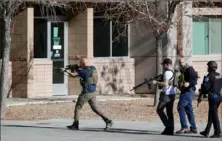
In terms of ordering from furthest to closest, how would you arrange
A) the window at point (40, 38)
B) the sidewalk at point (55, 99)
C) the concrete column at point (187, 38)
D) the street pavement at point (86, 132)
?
1. the concrete column at point (187, 38)
2. the window at point (40, 38)
3. the sidewalk at point (55, 99)
4. the street pavement at point (86, 132)

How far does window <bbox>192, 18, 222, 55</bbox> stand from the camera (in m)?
27.7

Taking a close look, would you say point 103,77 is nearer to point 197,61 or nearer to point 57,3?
point 197,61

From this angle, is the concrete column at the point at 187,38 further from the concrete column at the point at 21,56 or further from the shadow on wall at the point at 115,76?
the concrete column at the point at 21,56

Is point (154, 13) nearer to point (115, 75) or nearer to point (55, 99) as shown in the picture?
point (55, 99)

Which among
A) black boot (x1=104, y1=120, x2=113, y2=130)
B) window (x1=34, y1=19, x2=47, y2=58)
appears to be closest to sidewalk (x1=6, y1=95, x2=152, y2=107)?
window (x1=34, y1=19, x2=47, y2=58)

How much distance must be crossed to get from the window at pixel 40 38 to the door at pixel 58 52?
18cm

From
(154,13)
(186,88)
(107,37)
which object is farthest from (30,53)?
(186,88)

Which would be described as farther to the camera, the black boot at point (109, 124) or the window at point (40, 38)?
the window at point (40, 38)

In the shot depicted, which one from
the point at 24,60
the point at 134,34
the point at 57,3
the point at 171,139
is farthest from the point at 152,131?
the point at 134,34

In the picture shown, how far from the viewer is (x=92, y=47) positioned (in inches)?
990

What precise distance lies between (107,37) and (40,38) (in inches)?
113

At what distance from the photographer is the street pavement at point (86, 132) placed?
1407 cm

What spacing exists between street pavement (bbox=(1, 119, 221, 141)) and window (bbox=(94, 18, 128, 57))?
8.82 m

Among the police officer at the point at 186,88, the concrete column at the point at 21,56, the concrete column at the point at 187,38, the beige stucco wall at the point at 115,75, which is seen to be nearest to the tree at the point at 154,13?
the beige stucco wall at the point at 115,75
